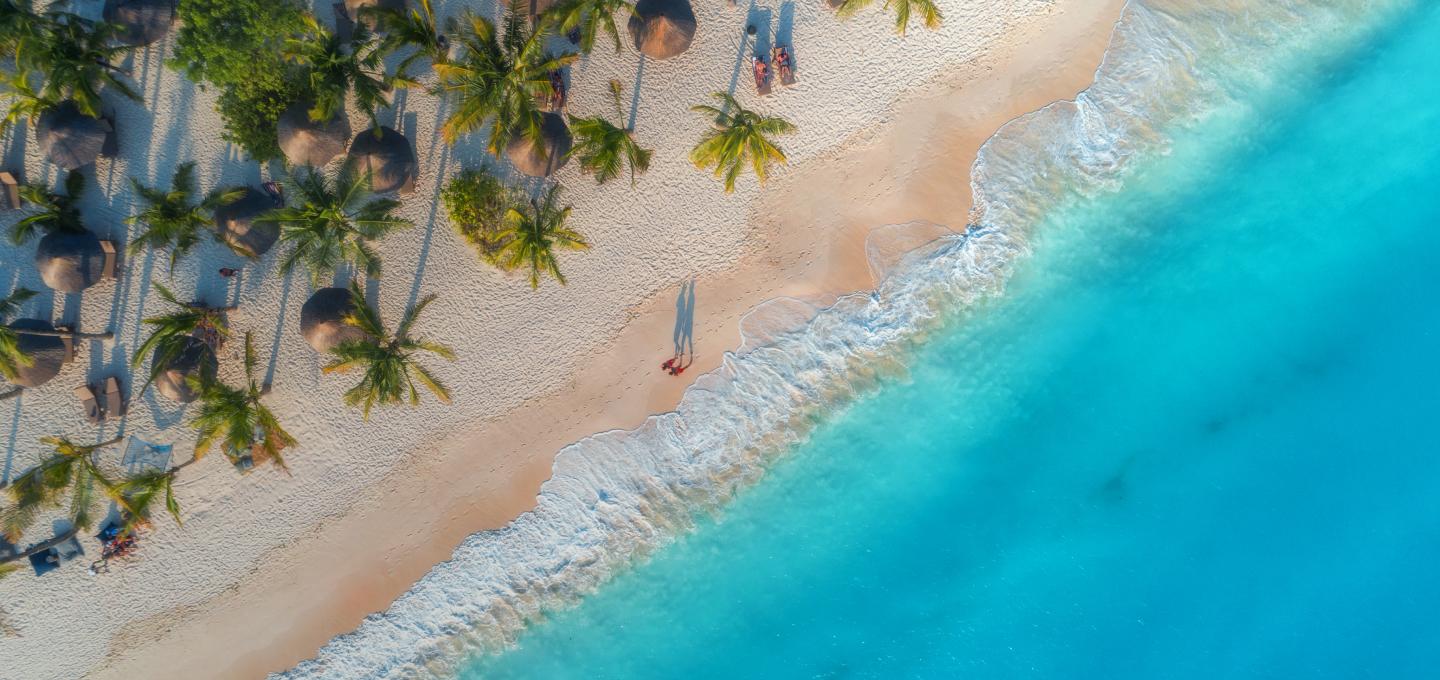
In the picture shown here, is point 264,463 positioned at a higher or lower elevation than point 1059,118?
higher

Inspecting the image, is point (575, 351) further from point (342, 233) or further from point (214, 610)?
point (214, 610)

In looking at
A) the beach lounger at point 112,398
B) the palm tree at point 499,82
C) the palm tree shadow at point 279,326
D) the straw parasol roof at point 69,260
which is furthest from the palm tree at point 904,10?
the beach lounger at point 112,398

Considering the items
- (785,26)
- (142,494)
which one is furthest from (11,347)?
(785,26)

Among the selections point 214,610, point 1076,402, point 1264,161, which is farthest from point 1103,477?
point 214,610

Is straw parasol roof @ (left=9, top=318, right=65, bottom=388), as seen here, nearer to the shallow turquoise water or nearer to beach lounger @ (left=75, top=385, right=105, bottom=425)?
beach lounger @ (left=75, top=385, right=105, bottom=425)

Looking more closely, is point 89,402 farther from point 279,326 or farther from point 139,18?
point 139,18

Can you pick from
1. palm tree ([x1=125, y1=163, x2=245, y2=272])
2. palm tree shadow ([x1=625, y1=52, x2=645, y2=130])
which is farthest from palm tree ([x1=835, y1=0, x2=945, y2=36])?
palm tree ([x1=125, y1=163, x2=245, y2=272])

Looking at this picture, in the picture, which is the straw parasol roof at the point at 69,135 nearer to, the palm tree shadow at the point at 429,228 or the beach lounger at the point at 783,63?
the palm tree shadow at the point at 429,228

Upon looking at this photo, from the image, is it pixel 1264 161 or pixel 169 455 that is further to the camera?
pixel 1264 161
